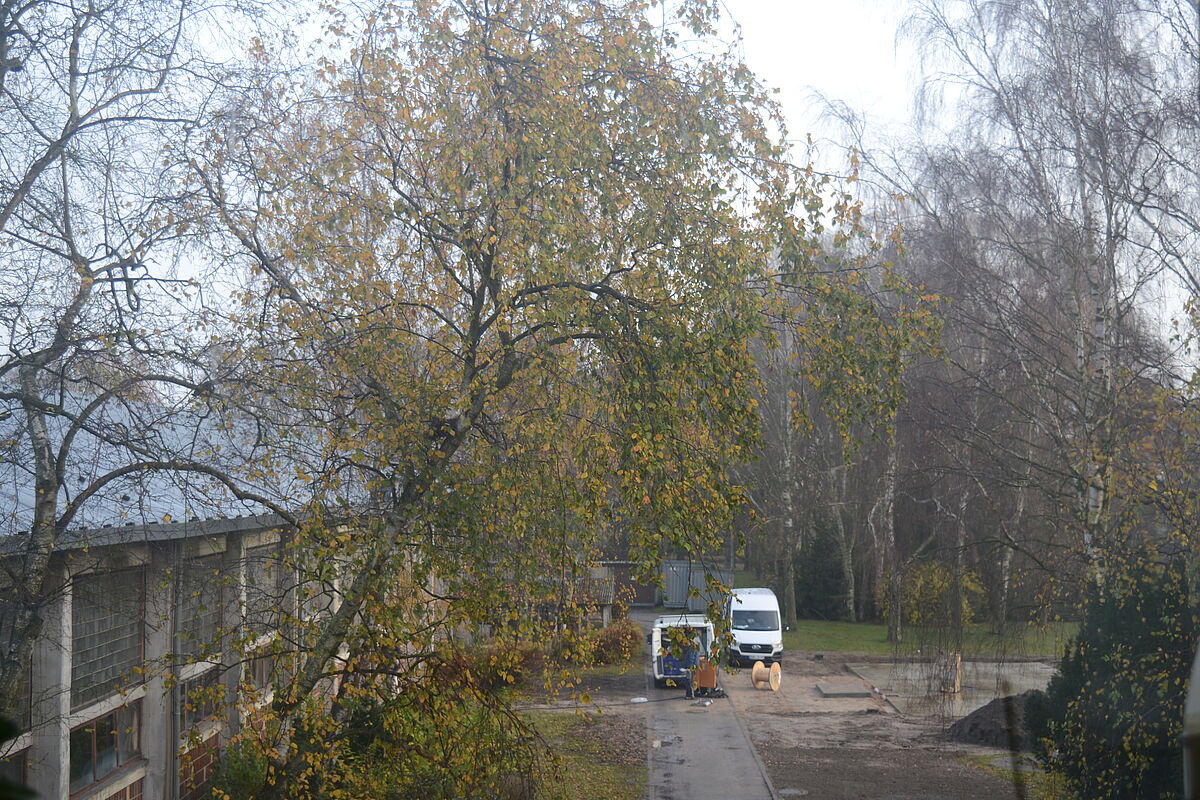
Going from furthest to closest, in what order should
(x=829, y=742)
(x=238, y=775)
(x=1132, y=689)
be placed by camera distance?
(x=829, y=742) < (x=1132, y=689) < (x=238, y=775)

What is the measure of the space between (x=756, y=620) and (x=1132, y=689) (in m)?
20.8

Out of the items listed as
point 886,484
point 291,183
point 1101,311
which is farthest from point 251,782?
point 886,484

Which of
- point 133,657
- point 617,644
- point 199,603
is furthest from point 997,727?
point 199,603

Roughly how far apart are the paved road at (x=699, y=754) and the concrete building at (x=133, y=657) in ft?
26.0

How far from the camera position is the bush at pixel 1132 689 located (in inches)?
399

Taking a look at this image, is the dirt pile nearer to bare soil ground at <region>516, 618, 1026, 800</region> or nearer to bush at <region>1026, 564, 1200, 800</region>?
bare soil ground at <region>516, 618, 1026, 800</region>

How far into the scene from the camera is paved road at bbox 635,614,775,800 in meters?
16.3

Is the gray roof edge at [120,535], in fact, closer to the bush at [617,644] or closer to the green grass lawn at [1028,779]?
the green grass lawn at [1028,779]

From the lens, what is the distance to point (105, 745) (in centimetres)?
874

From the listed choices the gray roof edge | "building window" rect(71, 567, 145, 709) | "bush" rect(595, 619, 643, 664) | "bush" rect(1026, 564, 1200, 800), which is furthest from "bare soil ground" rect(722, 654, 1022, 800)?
the gray roof edge

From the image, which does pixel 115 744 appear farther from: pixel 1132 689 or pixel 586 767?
pixel 586 767

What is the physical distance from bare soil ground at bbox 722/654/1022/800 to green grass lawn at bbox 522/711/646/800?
92.1 inches

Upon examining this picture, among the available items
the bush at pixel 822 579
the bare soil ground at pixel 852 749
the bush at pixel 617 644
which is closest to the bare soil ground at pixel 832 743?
the bare soil ground at pixel 852 749

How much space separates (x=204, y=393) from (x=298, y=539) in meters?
1.09
